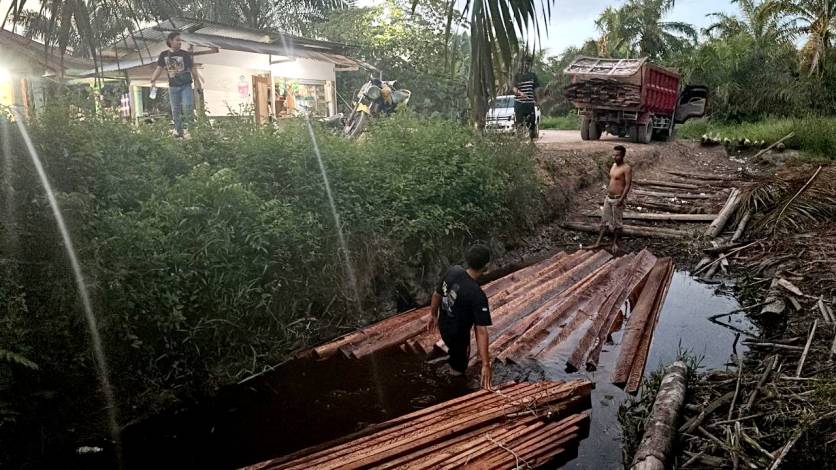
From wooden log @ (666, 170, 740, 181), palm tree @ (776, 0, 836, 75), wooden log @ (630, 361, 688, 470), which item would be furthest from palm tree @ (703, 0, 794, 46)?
wooden log @ (630, 361, 688, 470)

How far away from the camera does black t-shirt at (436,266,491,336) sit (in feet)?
15.9

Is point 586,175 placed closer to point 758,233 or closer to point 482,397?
point 758,233

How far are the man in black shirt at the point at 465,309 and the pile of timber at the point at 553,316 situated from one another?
69cm

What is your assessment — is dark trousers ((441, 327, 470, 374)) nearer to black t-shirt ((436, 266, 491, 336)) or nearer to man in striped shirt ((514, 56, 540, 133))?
black t-shirt ((436, 266, 491, 336))

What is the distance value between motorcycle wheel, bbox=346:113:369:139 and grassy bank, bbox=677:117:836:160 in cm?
1122

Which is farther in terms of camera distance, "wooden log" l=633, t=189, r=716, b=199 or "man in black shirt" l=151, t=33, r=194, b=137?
"wooden log" l=633, t=189, r=716, b=199

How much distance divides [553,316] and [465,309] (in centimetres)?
205

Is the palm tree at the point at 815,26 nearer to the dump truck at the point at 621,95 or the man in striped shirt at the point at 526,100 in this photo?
the dump truck at the point at 621,95

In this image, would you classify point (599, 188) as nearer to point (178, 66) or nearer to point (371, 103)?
point (371, 103)

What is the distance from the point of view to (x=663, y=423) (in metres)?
4.23

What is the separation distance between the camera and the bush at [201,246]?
443cm

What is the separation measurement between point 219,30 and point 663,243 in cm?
1126

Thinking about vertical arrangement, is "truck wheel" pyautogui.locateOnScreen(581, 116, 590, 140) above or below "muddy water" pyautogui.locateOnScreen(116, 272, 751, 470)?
above

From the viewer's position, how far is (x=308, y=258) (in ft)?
21.1
